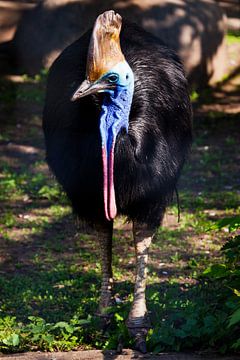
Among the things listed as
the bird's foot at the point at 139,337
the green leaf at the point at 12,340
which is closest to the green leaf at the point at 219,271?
the bird's foot at the point at 139,337

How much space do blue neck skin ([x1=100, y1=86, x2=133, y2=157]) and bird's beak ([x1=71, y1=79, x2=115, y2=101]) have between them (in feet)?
0.24

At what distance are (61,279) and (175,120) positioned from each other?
143 cm

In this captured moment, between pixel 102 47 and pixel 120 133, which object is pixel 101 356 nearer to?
pixel 120 133

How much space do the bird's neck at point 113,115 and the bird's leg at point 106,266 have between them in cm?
76

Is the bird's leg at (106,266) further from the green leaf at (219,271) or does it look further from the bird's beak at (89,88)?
the bird's beak at (89,88)

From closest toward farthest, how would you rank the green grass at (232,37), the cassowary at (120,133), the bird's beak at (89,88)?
1. the bird's beak at (89,88)
2. the cassowary at (120,133)
3. the green grass at (232,37)

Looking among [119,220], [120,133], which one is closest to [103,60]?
[120,133]

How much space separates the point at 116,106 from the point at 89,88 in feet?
0.61

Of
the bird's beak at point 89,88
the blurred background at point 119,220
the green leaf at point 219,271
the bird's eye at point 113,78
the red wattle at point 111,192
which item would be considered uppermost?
the bird's eye at point 113,78

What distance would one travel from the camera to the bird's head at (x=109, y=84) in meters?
3.98

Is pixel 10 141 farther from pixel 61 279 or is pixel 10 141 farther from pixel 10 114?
pixel 61 279

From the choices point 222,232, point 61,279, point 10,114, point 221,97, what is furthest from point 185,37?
point 61,279

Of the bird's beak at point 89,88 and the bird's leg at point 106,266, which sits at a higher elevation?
the bird's beak at point 89,88

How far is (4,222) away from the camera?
639cm
